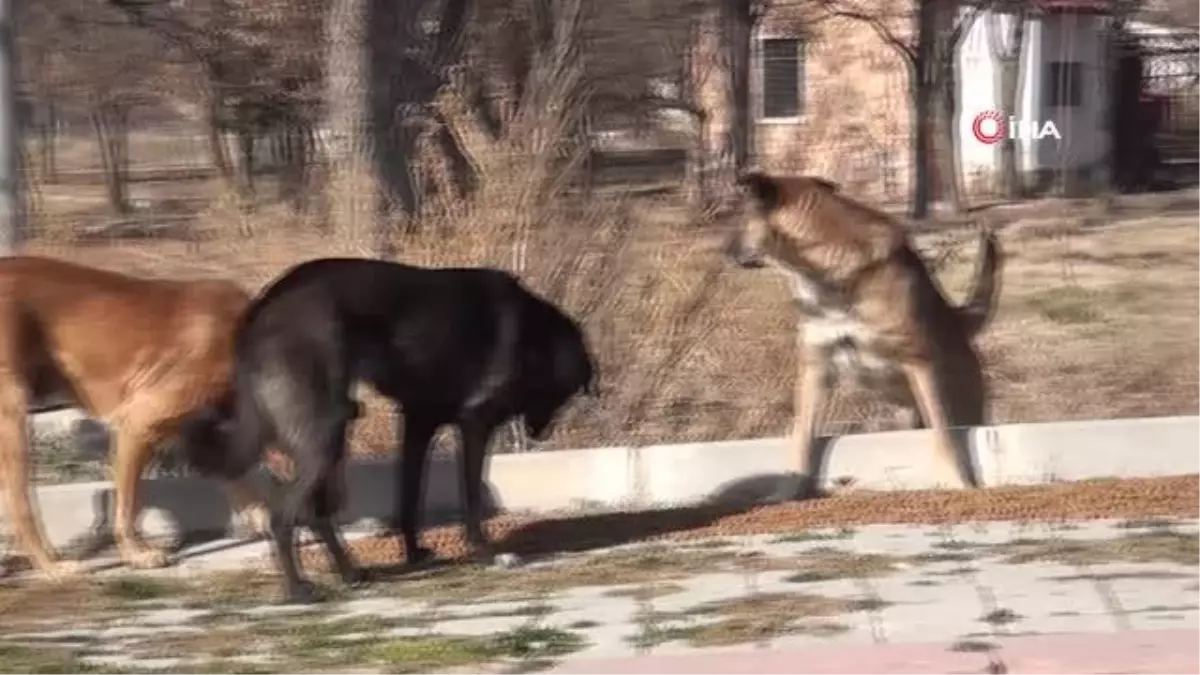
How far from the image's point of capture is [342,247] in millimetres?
12664

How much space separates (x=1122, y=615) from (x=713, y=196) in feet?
20.4

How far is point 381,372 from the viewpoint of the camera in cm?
923

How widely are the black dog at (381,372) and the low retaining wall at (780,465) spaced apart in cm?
99

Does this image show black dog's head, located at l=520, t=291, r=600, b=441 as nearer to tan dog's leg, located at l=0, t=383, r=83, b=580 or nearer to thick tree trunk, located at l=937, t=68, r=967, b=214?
tan dog's leg, located at l=0, t=383, r=83, b=580

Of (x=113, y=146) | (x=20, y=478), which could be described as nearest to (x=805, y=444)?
(x=20, y=478)

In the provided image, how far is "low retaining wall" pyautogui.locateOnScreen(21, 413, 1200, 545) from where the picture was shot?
1088 cm

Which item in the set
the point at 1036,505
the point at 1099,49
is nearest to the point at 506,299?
the point at 1036,505

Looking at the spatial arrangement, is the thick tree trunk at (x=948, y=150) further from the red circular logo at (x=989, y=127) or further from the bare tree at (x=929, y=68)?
the red circular logo at (x=989, y=127)

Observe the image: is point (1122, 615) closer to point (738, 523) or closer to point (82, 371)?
point (738, 523)

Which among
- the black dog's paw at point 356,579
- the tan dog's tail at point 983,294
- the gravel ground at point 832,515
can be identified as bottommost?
the gravel ground at point 832,515

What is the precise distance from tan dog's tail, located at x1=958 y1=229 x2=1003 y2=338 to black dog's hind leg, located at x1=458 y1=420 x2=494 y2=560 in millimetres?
2992

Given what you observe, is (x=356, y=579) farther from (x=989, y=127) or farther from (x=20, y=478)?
(x=989, y=127)

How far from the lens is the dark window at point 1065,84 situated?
97.7 ft

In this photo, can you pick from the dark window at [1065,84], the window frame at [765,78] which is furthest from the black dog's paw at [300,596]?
the dark window at [1065,84]
